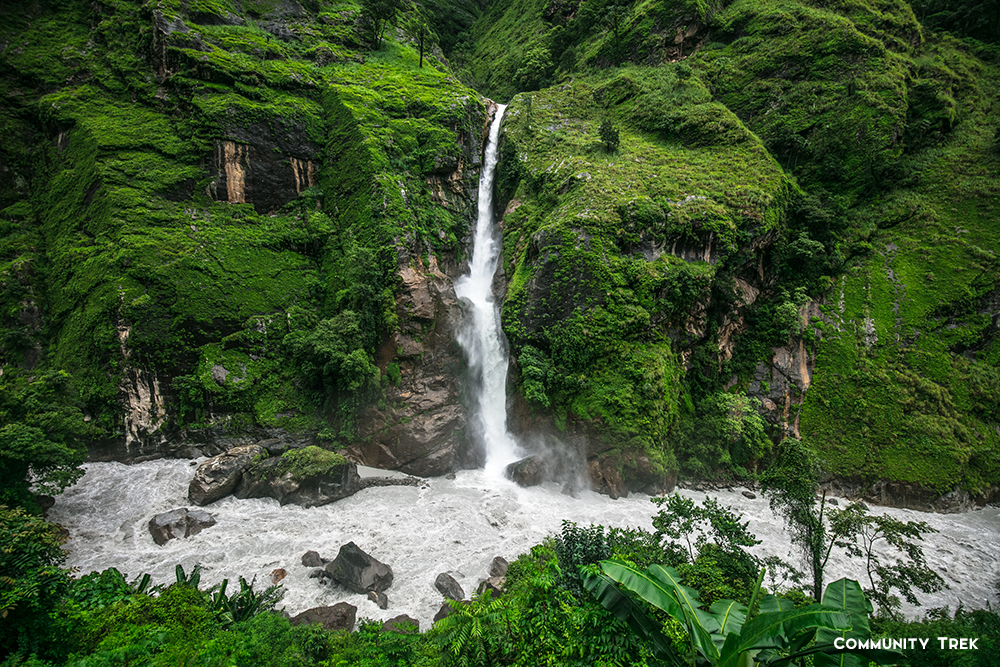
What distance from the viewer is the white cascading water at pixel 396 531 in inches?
516

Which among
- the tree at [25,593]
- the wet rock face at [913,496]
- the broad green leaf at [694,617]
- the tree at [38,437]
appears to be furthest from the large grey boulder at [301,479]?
the wet rock face at [913,496]

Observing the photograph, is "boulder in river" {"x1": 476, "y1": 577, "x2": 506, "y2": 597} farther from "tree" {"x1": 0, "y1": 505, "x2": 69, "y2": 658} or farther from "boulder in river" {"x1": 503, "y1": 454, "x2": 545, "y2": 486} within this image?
"tree" {"x1": 0, "y1": 505, "x2": 69, "y2": 658}

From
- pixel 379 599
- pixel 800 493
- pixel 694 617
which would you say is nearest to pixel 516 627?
pixel 694 617

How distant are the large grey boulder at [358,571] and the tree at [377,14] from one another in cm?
4356

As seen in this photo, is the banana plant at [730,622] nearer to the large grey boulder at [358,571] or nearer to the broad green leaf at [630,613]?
the broad green leaf at [630,613]

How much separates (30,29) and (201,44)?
1202 centimetres

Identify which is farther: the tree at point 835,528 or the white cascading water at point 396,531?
the white cascading water at point 396,531

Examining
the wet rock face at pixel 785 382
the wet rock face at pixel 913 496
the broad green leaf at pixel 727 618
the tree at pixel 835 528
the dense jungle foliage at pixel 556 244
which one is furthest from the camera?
the wet rock face at pixel 785 382

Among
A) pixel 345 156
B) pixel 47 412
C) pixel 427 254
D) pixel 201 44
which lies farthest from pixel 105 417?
pixel 201 44

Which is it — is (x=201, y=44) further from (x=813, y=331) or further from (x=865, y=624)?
(x=813, y=331)

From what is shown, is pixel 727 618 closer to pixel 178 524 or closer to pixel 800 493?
pixel 800 493

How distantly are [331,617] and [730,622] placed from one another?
36.3 ft

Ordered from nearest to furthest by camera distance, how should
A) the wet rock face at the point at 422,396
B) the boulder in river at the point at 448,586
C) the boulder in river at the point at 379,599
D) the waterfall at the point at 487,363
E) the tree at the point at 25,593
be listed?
the tree at the point at 25,593
the boulder in river at the point at 379,599
the boulder in river at the point at 448,586
the wet rock face at the point at 422,396
the waterfall at the point at 487,363

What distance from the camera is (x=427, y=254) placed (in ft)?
80.1
